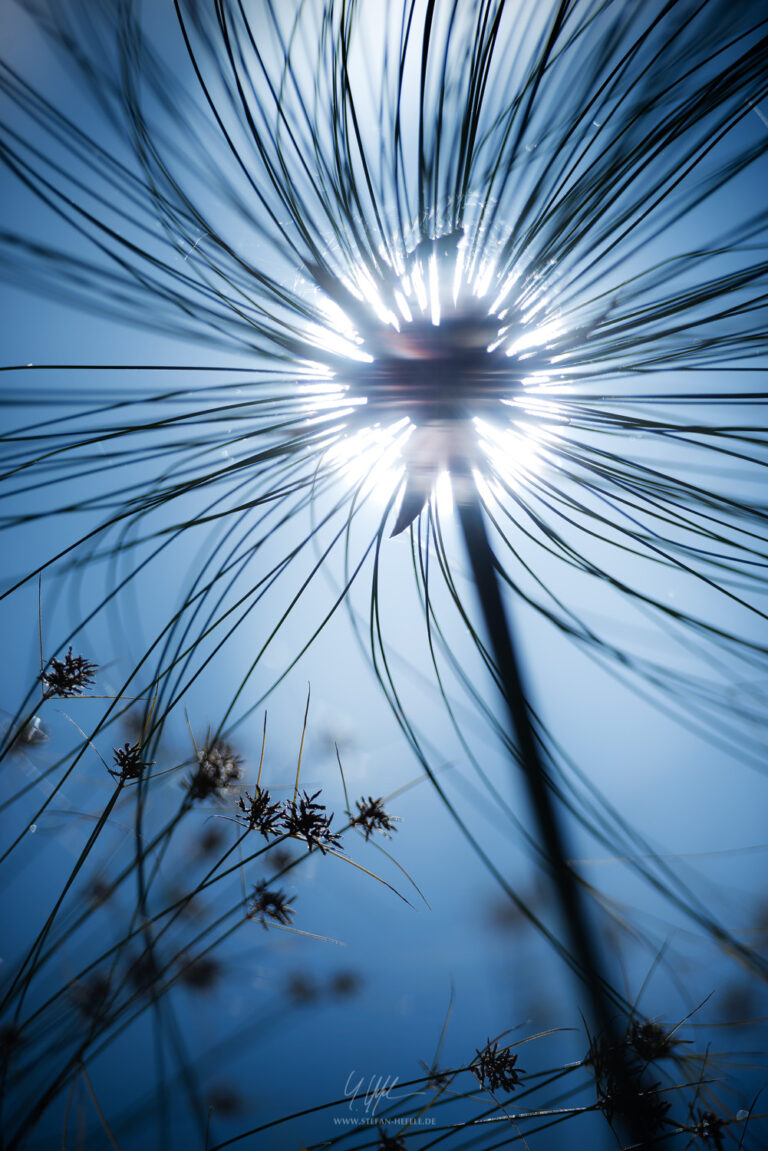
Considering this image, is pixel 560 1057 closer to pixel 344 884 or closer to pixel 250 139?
pixel 344 884

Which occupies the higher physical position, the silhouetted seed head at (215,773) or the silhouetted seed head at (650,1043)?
the silhouetted seed head at (215,773)

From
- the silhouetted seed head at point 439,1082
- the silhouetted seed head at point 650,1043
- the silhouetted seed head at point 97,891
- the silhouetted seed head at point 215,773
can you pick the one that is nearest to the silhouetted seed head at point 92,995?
the silhouetted seed head at point 97,891

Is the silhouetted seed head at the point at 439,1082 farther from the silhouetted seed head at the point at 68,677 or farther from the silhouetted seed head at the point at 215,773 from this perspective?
the silhouetted seed head at the point at 68,677

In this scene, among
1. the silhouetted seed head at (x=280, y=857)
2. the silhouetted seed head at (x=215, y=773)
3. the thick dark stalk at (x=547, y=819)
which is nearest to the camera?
the thick dark stalk at (x=547, y=819)

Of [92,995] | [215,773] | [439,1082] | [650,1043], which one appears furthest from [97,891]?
[650,1043]

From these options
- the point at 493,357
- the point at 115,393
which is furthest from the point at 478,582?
the point at 115,393

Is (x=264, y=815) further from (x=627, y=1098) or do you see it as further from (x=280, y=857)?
(x=627, y=1098)
